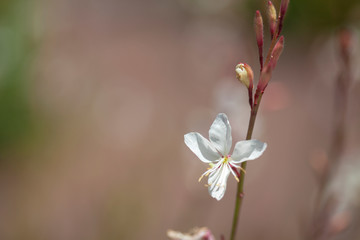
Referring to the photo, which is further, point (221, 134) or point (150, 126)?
point (150, 126)

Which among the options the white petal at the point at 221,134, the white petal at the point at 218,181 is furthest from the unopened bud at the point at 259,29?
the white petal at the point at 218,181

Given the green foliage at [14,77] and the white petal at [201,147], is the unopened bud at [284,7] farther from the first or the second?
the green foliage at [14,77]

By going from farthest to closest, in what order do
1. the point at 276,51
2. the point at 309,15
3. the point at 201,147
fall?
1. the point at 309,15
2. the point at 201,147
3. the point at 276,51

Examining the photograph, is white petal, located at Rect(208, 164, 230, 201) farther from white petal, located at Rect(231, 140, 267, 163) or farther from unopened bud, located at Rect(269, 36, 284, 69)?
unopened bud, located at Rect(269, 36, 284, 69)

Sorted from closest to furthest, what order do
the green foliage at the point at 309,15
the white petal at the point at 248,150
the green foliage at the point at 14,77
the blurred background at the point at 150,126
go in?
the white petal at the point at 248,150
the blurred background at the point at 150,126
the green foliage at the point at 14,77
the green foliage at the point at 309,15

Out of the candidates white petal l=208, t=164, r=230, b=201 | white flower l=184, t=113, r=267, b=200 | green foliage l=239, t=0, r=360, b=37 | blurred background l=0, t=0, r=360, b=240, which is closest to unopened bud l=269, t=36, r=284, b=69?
white flower l=184, t=113, r=267, b=200

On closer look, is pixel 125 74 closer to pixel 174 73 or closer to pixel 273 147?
pixel 174 73

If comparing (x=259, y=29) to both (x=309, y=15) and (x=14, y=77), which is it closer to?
(x=14, y=77)

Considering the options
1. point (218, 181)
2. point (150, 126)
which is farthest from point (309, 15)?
point (218, 181)
